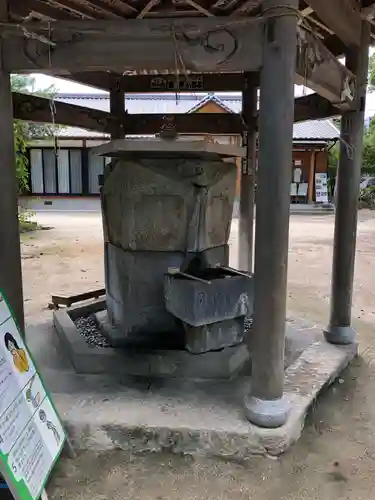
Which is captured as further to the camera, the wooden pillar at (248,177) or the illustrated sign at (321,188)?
the illustrated sign at (321,188)

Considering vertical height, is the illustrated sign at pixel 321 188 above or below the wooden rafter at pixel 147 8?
below

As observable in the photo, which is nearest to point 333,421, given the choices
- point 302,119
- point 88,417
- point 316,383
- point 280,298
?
point 316,383

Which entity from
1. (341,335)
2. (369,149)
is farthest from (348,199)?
(369,149)

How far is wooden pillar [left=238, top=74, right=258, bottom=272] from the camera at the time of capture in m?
5.32

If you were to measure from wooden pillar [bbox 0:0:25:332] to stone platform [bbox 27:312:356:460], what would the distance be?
2.47 ft

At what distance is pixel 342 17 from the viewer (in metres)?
3.14

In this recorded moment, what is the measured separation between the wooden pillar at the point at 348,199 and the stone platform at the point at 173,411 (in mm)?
572

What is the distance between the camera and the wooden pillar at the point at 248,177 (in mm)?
5324

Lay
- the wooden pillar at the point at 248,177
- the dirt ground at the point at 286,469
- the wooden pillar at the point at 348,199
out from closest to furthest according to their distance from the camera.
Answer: the dirt ground at the point at 286,469
the wooden pillar at the point at 348,199
the wooden pillar at the point at 248,177

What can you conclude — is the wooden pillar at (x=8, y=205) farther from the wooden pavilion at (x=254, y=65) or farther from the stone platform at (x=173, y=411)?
the stone platform at (x=173, y=411)

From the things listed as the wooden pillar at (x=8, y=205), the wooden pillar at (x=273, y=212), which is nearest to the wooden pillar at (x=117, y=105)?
the wooden pillar at (x=8, y=205)

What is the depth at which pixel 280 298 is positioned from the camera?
103 inches

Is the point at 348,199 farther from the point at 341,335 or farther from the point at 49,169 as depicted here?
the point at 49,169

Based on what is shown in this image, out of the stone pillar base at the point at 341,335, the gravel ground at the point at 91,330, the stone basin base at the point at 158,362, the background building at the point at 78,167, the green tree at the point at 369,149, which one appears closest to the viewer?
the stone basin base at the point at 158,362
